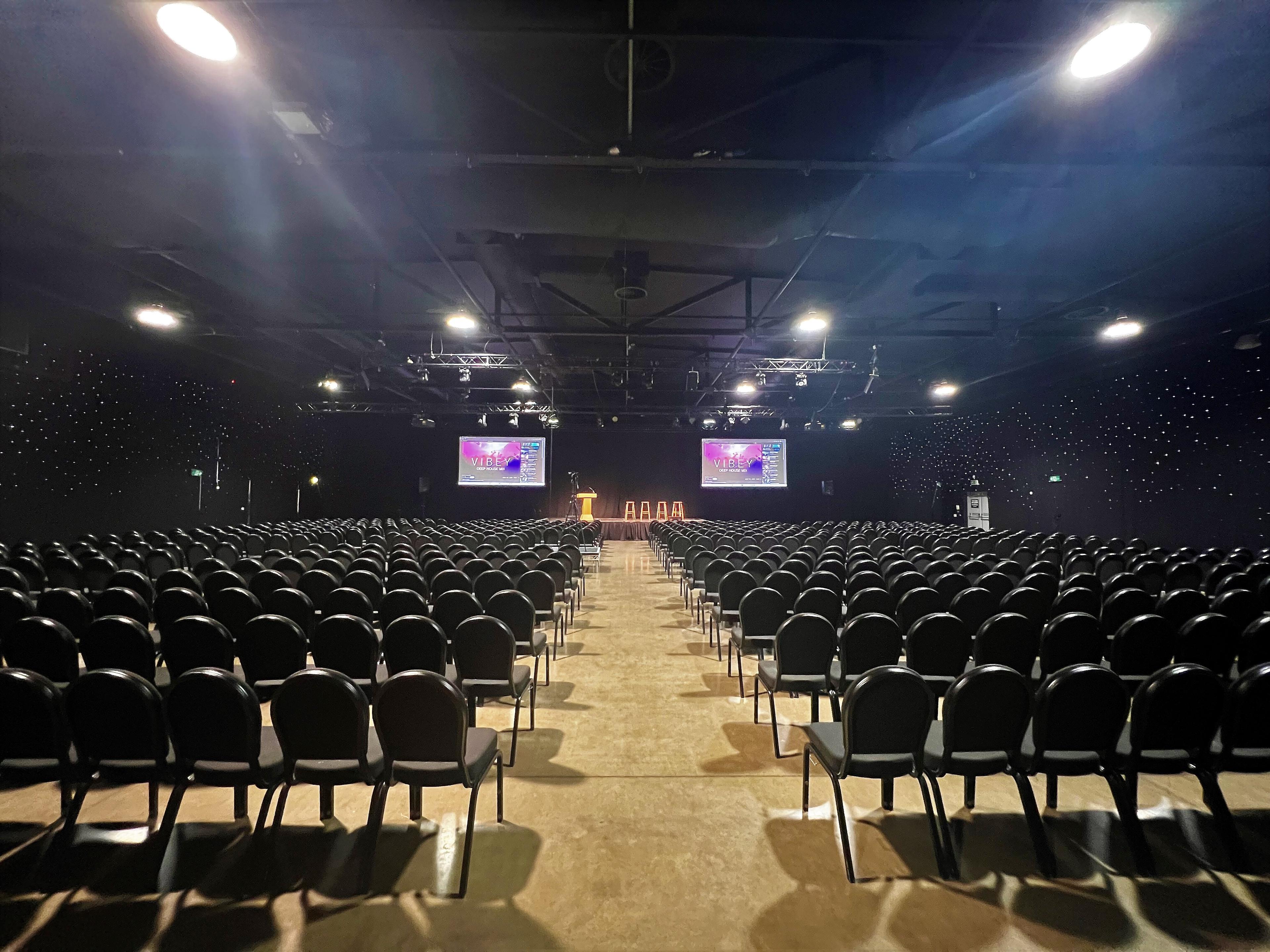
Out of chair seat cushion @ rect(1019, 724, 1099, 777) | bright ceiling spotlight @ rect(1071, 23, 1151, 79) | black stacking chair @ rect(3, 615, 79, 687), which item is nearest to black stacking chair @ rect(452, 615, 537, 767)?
black stacking chair @ rect(3, 615, 79, 687)

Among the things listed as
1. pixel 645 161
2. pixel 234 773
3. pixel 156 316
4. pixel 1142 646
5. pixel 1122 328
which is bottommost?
pixel 234 773

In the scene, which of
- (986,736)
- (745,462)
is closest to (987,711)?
(986,736)

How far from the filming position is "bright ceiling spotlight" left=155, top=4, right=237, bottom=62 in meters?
3.53

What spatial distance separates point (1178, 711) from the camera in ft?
9.29

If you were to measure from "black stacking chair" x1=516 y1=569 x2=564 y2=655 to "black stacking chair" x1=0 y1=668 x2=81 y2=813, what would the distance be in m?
3.78

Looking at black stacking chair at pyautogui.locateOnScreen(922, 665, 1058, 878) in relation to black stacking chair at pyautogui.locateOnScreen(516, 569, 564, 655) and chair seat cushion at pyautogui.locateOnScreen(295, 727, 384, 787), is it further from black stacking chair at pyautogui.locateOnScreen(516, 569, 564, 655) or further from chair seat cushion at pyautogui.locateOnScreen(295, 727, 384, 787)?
black stacking chair at pyautogui.locateOnScreen(516, 569, 564, 655)

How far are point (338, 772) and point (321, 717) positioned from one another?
28cm

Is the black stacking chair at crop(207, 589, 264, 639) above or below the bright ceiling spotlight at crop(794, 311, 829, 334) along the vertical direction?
below

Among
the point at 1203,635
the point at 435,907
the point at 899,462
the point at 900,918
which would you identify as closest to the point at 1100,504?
the point at 899,462

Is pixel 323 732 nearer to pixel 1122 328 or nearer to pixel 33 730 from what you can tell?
pixel 33 730

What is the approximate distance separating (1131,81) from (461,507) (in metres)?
23.4

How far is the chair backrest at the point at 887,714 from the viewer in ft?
9.00

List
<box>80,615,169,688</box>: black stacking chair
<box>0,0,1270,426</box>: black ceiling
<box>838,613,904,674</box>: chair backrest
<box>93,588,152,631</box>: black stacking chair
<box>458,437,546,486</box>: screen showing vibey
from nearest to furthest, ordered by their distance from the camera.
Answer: <box>80,615,169,688</box>: black stacking chair → <box>838,613,904,674</box>: chair backrest → <box>0,0,1270,426</box>: black ceiling → <box>93,588,152,631</box>: black stacking chair → <box>458,437,546,486</box>: screen showing vibey

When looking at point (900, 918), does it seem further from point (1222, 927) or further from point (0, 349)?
point (0, 349)
